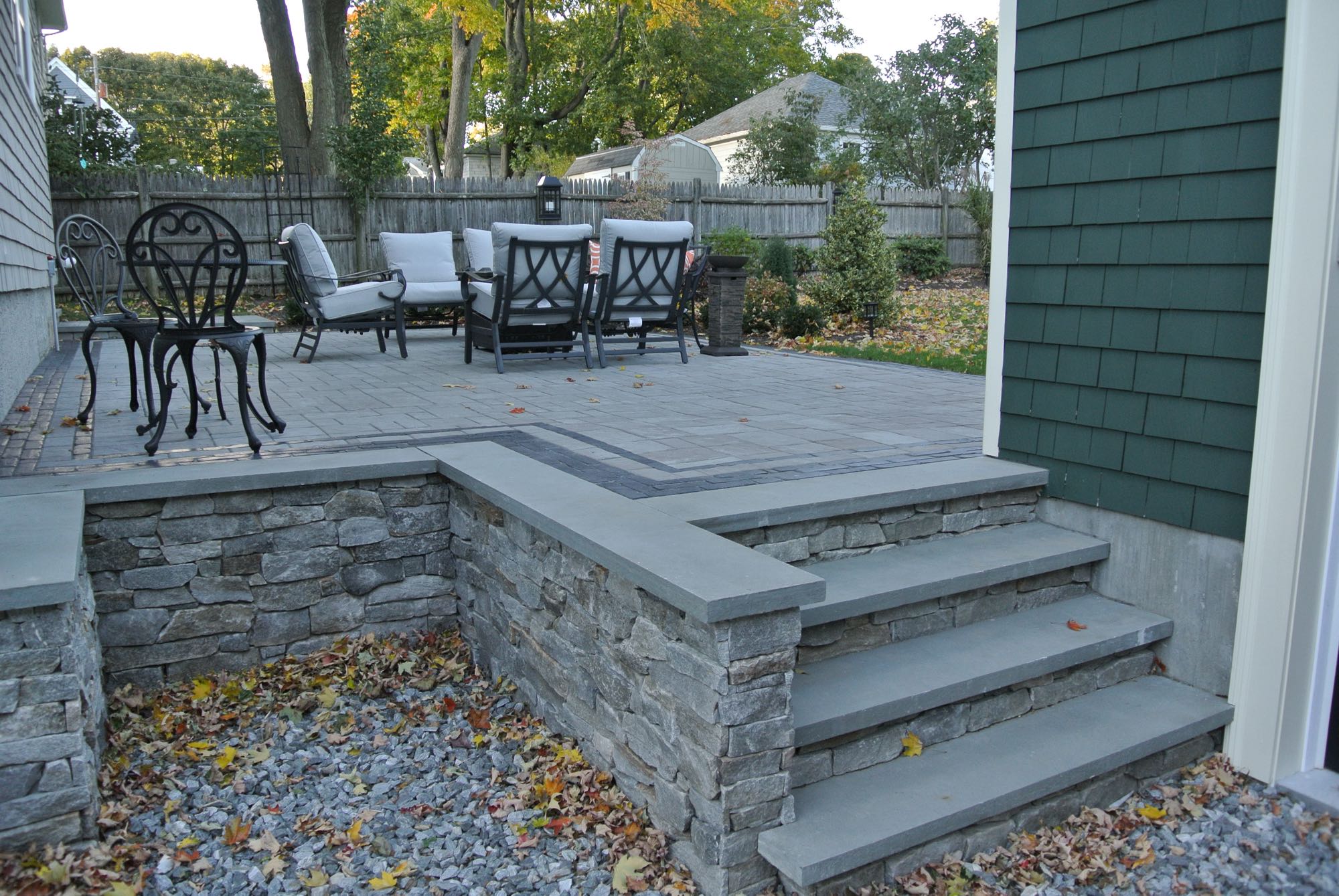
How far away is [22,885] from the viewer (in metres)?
2.32

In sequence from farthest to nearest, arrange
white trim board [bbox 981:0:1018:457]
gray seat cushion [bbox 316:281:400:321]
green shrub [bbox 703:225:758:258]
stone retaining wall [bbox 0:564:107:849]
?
green shrub [bbox 703:225:758:258]
gray seat cushion [bbox 316:281:400:321]
white trim board [bbox 981:0:1018:457]
stone retaining wall [bbox 0:564:107:849]

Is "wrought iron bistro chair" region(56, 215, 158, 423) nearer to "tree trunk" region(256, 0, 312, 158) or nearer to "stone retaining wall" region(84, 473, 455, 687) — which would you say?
"stone retaining wall" region(84, 473, 455, 687)

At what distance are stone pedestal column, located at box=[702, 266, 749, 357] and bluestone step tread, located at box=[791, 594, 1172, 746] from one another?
15.9ft

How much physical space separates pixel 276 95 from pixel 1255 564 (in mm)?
14009

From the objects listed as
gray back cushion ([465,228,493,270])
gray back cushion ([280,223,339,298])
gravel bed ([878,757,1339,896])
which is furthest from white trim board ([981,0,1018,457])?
gray back cushion ([465,228,493,270])

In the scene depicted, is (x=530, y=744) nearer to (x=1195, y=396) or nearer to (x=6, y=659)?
(x=6, y=659)

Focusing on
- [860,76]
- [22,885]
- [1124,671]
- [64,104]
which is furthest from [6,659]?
[860,76]

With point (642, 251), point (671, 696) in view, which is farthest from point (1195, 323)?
Result: point (642, 251)

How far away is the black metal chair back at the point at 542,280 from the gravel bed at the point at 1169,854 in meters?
4.89

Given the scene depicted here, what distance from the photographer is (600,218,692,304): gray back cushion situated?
22.3 ft

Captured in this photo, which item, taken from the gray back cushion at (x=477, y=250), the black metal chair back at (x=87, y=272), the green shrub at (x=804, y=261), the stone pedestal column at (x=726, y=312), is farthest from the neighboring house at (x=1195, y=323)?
the green shrub at (x=804, y=261)

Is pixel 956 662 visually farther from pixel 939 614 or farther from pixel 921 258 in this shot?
pixel 921 258

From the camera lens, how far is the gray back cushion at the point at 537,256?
20.9 feet

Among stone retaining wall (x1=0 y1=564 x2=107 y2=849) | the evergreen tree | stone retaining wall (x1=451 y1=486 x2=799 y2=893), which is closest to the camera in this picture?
stone retaining wall (x1=451 y1=486 x2=799 y2=893)
